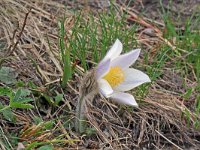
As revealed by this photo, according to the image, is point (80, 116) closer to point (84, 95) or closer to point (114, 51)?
point (84, 95)

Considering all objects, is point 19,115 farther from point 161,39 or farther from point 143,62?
point 161,39

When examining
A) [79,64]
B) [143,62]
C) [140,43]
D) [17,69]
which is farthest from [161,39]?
[17,69]

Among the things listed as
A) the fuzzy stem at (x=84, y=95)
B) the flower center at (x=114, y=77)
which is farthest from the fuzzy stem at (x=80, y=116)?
the flower center at (x=114, y=77)

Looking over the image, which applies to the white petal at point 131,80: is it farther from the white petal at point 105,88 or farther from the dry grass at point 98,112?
the dry grass at point 98,112

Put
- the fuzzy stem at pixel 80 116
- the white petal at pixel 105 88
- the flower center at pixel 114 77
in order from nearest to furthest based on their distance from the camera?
the white petal at pixel 105 88 → the flower center at pixel 114 77 → the fuzzy stem at pixel 80 116

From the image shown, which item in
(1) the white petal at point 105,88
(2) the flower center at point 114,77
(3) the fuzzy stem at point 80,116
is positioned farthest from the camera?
(3) the fuzzy stem at point 80,116

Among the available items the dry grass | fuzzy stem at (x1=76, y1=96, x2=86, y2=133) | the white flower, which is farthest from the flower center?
the dry grass
